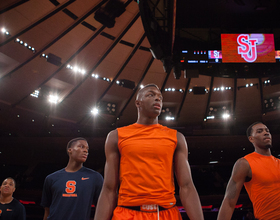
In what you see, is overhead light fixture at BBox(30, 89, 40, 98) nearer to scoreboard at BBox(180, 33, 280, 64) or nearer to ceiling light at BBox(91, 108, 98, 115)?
ceiling light at BBox(91, 108, 98, 115)

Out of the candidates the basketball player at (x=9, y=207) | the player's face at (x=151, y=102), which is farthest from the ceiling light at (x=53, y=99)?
the player's face at (x=151, y=102)

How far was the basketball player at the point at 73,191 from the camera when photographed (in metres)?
2.92

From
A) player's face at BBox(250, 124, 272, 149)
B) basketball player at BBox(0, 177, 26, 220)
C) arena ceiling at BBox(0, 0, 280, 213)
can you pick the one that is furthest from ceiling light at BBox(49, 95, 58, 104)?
player's face at BBox(250, 124, 272, 149)

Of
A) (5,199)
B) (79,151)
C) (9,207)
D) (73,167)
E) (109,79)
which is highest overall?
(109,79)

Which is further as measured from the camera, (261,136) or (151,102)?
(261,136)

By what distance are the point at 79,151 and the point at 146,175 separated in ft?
6.91

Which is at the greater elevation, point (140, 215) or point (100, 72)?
point (100, 72)

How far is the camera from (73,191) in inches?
121

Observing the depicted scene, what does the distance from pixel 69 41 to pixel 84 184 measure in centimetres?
742

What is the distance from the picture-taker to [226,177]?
13602 mm

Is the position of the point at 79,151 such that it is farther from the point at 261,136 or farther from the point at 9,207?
the point at 261,136

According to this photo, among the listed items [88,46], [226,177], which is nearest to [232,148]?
[226,177]

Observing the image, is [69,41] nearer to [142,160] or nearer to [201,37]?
[201,37]

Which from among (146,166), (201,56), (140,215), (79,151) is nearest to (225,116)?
(201,56)
